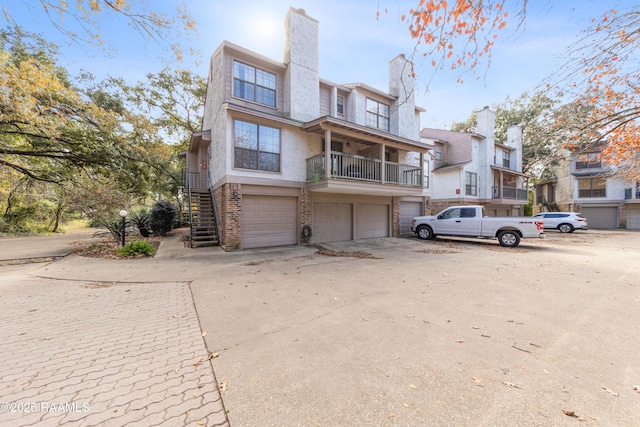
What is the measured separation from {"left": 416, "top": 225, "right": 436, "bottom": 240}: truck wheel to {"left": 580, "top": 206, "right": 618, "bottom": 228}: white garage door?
24.7 metres

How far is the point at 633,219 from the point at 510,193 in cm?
1412

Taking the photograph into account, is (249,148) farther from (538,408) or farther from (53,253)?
(538,408)

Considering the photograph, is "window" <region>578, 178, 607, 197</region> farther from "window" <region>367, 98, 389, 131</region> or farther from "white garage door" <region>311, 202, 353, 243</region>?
"white garage door" <region>311, 202, 353, 243</region>

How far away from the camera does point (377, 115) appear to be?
47.6 ft

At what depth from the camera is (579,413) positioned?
1975mm

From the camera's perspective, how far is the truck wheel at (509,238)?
11.3 m

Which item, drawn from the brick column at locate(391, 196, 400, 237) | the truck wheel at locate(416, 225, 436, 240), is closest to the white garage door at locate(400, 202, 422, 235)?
the brick column at locate(391, 196, 400, 237)

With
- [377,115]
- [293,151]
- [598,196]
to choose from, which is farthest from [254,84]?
[598,196]

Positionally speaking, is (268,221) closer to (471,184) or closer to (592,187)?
(471,184)

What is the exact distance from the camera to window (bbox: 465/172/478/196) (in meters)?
19.5

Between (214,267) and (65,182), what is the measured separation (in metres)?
12.3

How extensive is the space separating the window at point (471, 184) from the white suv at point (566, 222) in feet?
20.6

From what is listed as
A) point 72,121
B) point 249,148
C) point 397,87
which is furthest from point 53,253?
point 397,87

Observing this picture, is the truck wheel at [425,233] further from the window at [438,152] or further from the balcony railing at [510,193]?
the balcony railing at [510,193]
